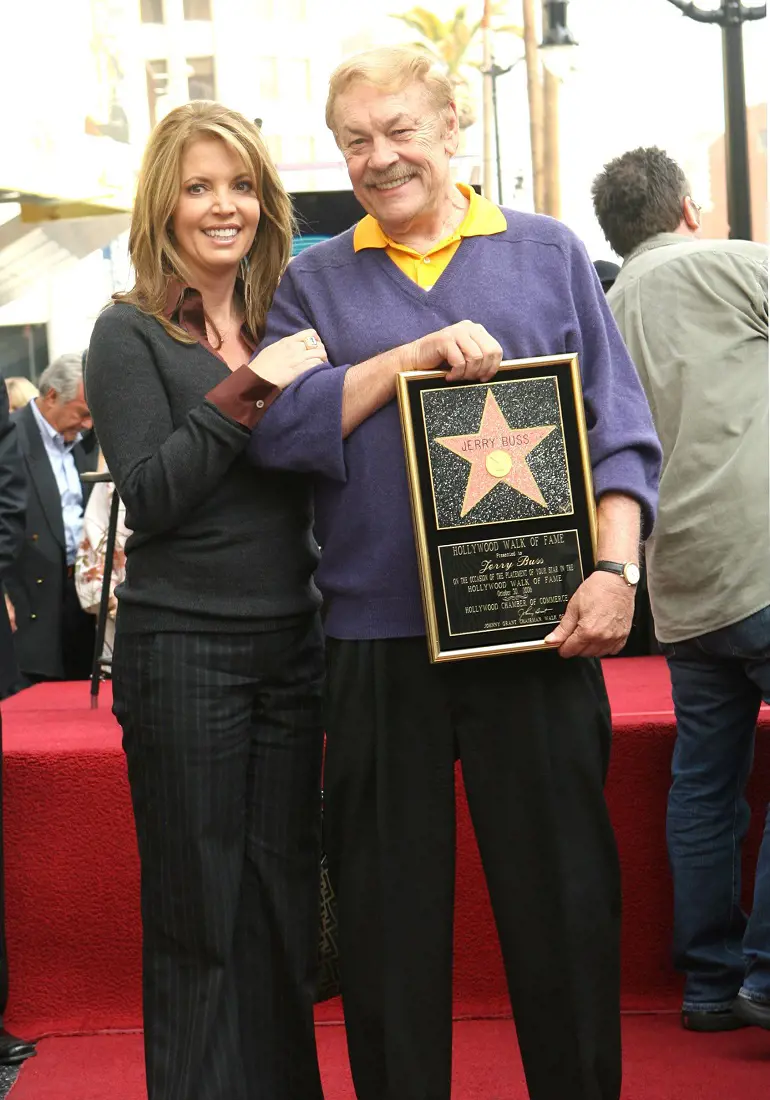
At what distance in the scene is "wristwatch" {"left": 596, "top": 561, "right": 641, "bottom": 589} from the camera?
198 cm

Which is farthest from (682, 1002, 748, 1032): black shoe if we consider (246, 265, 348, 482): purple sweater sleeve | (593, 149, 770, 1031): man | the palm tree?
the palm tree

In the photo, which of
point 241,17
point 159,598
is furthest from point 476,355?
point 241,17

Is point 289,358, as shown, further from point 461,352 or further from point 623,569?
point 623,569

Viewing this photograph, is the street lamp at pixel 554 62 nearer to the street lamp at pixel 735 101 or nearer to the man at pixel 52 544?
the street lamp at pixel 735 101

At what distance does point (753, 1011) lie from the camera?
9.14 ft

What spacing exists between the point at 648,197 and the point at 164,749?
1705 millimetres

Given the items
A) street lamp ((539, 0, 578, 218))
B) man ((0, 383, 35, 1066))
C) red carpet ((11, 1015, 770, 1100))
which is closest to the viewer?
red carpet ((11, 1015, 770, 1100))

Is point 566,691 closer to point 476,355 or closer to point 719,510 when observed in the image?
point 476,355

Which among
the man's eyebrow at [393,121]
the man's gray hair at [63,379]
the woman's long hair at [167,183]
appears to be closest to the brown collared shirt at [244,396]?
the woman's long hair at [167,183]

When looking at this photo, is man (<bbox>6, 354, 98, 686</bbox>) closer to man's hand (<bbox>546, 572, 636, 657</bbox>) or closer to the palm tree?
man's hand (<bbox>546, 572, 636, 657</bbox>)

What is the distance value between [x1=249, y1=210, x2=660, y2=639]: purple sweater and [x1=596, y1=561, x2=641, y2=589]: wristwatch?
0.37 ft

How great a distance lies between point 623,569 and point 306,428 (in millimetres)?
488

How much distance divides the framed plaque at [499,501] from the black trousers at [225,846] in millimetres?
343

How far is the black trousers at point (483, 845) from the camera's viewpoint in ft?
6.65
